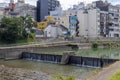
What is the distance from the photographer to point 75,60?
39281 millimetres

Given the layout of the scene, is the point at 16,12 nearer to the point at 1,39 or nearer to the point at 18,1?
the point at 18,1

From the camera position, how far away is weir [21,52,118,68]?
35.7 meters

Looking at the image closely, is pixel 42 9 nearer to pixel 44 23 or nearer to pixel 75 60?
pixel 44 23

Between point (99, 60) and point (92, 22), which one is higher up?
point (92, 22)

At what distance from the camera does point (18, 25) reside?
2366 inches

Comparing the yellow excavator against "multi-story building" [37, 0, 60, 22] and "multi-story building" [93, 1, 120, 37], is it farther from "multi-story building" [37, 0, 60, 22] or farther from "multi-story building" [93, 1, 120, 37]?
"multi-story building" [93, 1, 120, 37]

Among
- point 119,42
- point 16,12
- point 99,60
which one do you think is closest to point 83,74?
point 99,60

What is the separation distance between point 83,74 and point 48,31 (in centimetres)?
4871

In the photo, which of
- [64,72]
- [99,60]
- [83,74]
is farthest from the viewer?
[99,60]

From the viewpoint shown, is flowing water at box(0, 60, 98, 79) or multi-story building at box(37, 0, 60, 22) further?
multi-story building at box(37, 0, 60, 22)

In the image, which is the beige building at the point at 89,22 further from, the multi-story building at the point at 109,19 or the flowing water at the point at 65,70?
the flowing water at the point at 65,70

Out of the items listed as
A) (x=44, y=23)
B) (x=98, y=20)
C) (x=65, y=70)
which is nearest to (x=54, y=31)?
(x=44, y=23)

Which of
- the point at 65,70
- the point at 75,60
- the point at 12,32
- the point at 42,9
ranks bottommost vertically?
the point at 65,70

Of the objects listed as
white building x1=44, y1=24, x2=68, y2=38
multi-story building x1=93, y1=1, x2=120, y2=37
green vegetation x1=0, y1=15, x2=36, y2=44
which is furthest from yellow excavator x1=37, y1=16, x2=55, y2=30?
green vegetation x1=0, y1=15, x2=36, y2=44
